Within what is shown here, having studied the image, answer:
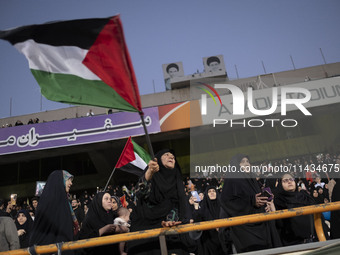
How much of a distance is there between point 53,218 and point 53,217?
1cm

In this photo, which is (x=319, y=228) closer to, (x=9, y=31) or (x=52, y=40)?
(x=52, y=40)

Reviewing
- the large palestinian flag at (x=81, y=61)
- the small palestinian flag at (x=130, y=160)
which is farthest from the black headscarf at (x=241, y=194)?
the small palestinian flag at (x=130, y=160)

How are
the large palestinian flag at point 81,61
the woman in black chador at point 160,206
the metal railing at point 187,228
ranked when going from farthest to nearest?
the woman in black chador at point 160,206
the large palestinian flag at point 81,61
the metal railing at point 187,228

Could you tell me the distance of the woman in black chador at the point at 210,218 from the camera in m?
3.60

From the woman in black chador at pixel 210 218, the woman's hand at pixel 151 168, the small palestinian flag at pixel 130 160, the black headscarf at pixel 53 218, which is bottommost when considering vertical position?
the woman in black chador at pixel 210 218

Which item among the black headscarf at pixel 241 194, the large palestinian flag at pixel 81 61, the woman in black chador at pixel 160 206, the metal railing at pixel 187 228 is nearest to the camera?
the metal railing at pixel 187 228

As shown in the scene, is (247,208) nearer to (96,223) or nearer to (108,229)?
(108,229)

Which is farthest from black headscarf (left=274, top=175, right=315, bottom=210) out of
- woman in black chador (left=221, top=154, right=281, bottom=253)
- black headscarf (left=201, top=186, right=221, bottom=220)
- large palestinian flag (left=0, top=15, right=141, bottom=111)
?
large palestinian flag (left=0, top=15, right=141, bottom=111)

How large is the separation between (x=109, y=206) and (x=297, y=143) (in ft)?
42.2

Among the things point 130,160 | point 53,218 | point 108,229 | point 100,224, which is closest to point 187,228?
point 108,229

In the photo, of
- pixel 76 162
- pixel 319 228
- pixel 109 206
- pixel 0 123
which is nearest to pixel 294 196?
pixel 319 228

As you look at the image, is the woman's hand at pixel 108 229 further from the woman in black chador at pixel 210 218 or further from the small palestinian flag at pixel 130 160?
the small palestinian flag at pixel 130 160

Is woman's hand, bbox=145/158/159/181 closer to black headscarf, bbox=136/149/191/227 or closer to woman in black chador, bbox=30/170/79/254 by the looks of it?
black headscarf, bbox=136/149/191/227

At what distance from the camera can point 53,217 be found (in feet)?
7.98
